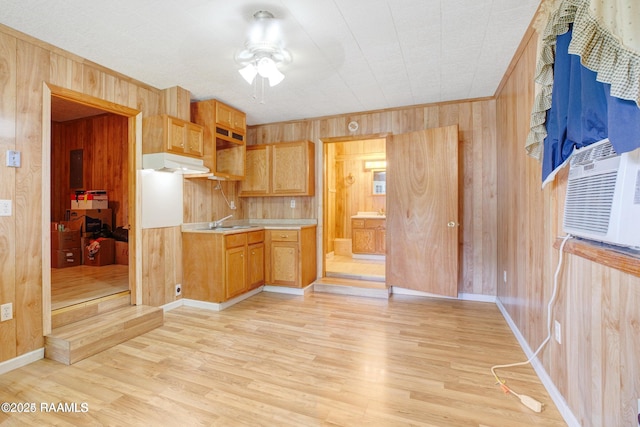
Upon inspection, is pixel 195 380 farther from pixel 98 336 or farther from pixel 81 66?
pixel 81 66

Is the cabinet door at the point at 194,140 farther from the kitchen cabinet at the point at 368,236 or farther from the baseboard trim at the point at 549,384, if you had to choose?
the baseboard trim at the point at 549,384

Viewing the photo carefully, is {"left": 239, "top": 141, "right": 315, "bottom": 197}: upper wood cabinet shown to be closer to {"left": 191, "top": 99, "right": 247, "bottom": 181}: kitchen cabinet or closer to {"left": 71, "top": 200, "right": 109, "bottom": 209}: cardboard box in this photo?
{"left": 191, "top": 99, "right": 247, "bottom": 181}: kitchen cabinet

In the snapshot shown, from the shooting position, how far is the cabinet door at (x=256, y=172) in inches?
174

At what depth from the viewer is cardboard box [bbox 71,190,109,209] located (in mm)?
5121

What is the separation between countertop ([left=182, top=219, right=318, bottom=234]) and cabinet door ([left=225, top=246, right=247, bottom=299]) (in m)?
0.26

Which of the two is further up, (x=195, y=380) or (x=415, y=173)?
(x=415, y=173)

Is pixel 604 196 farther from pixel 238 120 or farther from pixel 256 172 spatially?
pixel 256 172

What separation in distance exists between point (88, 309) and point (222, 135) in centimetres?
233

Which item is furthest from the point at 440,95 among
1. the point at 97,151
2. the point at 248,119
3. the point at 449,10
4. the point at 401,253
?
the point at 97,151

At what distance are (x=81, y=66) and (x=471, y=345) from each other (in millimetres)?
4173

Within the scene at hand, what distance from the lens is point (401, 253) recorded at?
3.83 m

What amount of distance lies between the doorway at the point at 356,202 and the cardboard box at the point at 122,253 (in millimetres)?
3584

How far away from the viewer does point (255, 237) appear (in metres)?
3.95

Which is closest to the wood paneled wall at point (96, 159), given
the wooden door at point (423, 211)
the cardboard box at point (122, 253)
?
the cardboard box at point (122, 253)
